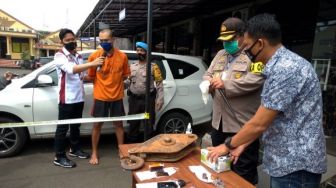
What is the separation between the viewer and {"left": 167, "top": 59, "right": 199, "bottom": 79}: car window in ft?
17.7

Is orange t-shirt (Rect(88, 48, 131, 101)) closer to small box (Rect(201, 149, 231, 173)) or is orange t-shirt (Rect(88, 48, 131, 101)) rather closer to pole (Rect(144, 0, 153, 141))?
pole (Rect(144, 0, 153, 141))

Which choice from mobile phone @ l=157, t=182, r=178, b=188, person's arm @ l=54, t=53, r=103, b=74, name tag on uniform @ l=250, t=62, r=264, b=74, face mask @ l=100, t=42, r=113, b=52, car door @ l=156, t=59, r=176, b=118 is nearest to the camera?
mobile phone @ l=157, t=182, r=178, b=188

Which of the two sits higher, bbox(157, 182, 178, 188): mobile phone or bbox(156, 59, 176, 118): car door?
bbox(156, 59, 176, 118): car door

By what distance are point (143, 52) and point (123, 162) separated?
2377 millimetres

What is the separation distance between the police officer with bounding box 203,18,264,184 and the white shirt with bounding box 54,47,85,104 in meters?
2.12

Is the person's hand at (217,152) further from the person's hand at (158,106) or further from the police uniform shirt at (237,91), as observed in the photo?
the person's hand at (158,106)

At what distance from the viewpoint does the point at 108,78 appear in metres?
4.10

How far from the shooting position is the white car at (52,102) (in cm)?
448

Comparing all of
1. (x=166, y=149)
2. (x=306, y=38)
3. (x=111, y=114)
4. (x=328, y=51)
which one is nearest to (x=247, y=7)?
(x=306, y=38)

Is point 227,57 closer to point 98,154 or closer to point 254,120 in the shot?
point 254,120

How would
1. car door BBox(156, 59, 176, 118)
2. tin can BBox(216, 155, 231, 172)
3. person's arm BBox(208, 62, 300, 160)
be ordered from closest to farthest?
person's arm BBox(208, 62, 300, 160) → tin can BBox(216, 155, 231, 172) → car door BBox(156, 59, 176, 118)

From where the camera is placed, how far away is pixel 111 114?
167 inches

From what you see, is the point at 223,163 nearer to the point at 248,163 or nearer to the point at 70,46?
the point at 248,163

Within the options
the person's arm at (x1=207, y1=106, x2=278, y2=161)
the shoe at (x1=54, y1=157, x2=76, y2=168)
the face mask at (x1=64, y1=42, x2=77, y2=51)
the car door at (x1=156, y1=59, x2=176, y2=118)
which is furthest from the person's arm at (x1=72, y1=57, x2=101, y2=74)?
the person's arm at (x1=207, y1=106, x2=278, y2=161)
